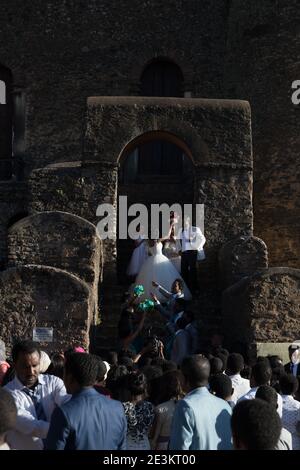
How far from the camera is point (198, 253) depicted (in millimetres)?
14594

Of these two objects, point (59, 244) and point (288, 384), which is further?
point (59, 244)

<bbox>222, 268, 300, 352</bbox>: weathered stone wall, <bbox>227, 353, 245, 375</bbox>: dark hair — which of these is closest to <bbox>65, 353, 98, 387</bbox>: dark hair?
<bbox>227, 353, 245, 375</bbox>: dark hair

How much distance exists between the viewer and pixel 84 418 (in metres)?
4.76

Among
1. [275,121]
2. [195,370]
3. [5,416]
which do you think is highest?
[275,121]

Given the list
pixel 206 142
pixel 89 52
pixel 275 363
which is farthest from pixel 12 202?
pixel 275 363

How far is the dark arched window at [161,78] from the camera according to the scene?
73.6ft

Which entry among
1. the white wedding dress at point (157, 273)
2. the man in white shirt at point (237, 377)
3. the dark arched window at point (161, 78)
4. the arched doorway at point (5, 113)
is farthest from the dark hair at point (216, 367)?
the arched doorway at point (5, 113)

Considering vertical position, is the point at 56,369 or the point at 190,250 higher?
the point at 190,250

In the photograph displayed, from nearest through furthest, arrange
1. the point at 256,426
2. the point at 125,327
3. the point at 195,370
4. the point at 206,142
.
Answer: the point at 256,426 → the point at 195,370 → the point at 125,327 → the point at 206,142

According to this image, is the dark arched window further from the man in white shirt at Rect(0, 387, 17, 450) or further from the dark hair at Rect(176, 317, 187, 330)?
the man in white shirt at Rect(0, 387, 17, 450)

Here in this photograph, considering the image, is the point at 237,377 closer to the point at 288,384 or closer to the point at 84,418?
the point at 288,384

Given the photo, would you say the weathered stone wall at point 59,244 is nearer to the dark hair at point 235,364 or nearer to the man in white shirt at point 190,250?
the man in white shirt at point 190,250

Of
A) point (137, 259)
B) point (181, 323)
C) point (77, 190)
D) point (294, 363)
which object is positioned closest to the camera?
point (294, 363)

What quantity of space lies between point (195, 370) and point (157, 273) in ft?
29.1
